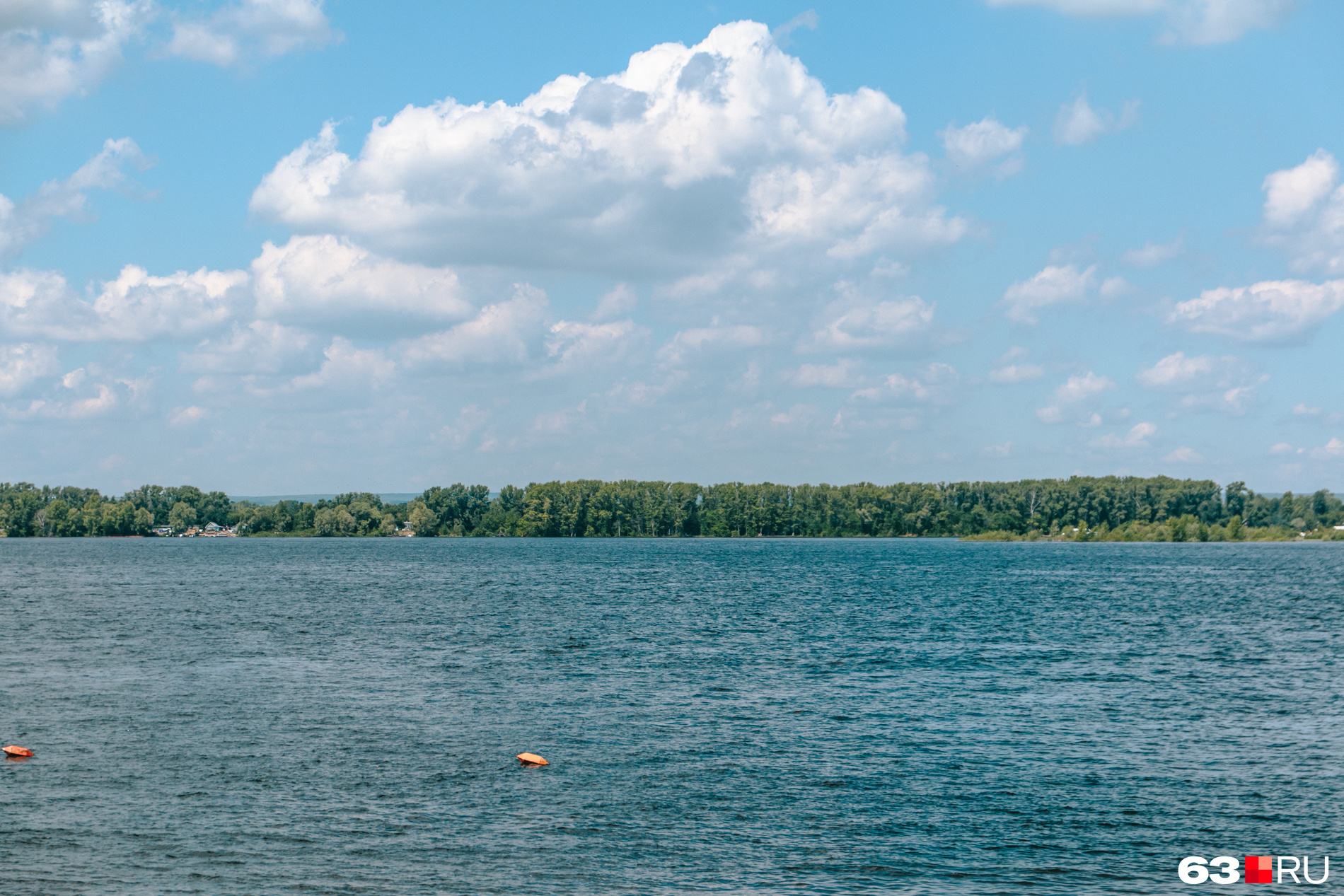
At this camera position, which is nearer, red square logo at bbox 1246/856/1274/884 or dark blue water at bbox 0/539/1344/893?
red square logo at bbox 1246/856/1274/884

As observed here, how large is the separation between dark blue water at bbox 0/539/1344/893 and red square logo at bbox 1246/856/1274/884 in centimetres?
59

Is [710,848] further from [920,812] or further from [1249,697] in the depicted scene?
[1249,697]

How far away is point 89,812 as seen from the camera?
83.5ft

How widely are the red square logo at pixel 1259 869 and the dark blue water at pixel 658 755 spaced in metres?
0.59

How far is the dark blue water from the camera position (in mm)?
22375

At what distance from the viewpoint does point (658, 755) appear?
32.0 m

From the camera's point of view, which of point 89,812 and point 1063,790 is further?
point 1063,790

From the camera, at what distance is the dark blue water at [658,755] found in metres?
22.4

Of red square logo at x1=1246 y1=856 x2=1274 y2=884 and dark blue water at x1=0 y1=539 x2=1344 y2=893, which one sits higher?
red square logo at x1=1246 y1=856 x2=1274 y2=884

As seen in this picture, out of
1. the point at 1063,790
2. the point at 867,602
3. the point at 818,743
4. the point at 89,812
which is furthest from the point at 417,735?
the point at 867,602

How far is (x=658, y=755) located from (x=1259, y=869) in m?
16.3

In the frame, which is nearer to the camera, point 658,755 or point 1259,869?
point 1259,869

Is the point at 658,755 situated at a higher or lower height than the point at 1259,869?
lower

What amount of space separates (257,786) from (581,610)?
57667 mm
